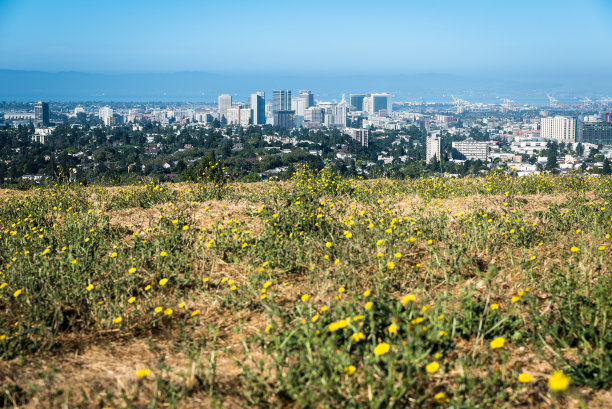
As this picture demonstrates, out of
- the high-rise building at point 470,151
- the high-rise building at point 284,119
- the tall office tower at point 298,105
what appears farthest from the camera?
the tall office tower at point 298,105

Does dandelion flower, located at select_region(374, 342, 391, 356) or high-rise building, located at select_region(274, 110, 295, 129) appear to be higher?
high-rise building, located at select_region(274, 110, 295, 129)

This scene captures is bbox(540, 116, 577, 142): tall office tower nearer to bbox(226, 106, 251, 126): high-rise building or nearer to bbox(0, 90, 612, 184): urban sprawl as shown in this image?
bbox(0, 90, 612, 184): urban sprawl

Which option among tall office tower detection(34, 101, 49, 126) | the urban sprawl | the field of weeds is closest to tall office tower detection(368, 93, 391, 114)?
the urban sprawl

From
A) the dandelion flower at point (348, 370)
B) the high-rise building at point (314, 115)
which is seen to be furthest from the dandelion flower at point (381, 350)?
the high-rise building at point (314, 115)

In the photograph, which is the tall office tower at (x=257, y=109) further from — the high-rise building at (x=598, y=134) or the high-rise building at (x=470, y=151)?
the high-rise building at (x=470, y=151)

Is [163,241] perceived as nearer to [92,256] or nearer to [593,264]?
[92,256]

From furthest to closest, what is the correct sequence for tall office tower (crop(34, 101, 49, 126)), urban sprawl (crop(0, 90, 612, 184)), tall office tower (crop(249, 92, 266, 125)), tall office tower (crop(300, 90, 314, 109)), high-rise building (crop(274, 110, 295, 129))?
tall office tower (crop(300, 90, 314, 109)) < tall office tower (crop(249, 92, 266, 125)) < high-rise building (crop(274, 110, 295, 129)) < tall office tower (crop(34, 101, 49, 126)) < urban sprawl (crop(0, 90, 612, 184))

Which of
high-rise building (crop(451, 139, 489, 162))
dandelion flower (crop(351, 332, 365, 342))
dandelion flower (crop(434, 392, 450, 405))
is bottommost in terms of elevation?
dandelion flower (crop(434, 392, 450, 405))

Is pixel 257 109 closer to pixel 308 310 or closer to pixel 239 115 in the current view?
pixel 239 115
